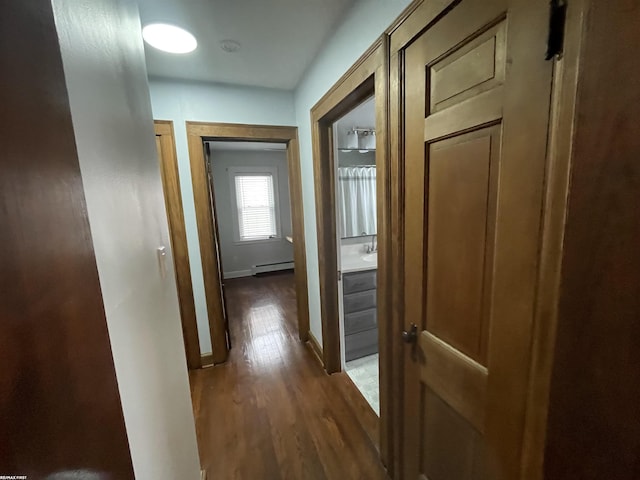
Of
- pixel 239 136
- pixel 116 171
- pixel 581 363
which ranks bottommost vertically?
pixel 581 363

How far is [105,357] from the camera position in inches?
18.2

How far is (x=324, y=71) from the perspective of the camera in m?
1.72

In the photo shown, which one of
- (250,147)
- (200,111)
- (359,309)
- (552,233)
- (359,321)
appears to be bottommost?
(359,321)

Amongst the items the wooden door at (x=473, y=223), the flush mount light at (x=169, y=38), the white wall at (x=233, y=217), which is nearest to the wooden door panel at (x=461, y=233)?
the wooden door at (x=473, y=223)

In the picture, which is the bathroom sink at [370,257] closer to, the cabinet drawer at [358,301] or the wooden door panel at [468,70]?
the cabinet drawer at [358,301]

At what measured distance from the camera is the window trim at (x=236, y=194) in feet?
16.4

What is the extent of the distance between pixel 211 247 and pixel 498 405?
2.14m

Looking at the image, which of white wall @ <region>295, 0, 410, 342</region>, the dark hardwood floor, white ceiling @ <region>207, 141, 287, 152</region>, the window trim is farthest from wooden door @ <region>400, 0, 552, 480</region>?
the window trim

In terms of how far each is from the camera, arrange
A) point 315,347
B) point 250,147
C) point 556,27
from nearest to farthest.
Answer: point 556,27, point 315,347, point 250,147

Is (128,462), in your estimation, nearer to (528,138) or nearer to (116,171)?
(116,171)

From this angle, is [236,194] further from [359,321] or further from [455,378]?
[455,378]

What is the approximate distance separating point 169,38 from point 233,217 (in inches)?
149

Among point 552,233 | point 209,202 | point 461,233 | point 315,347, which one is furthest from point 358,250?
point 552,233

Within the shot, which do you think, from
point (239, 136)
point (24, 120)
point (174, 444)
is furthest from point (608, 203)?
point (239, 136)
